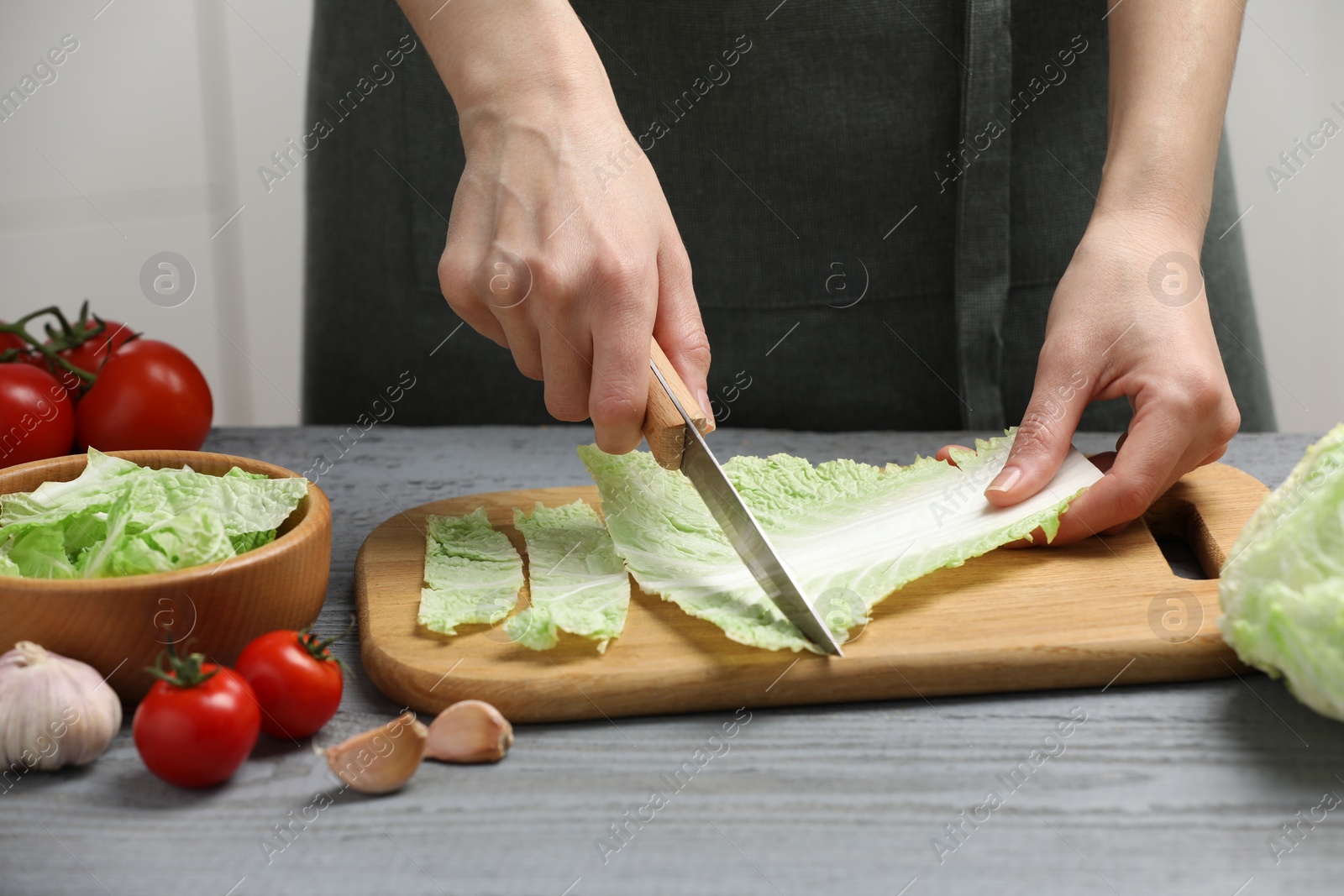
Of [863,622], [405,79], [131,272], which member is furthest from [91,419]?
[131,272]

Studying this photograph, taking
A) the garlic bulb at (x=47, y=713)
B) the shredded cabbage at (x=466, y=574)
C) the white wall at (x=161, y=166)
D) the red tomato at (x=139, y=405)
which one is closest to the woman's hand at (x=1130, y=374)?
the shredded cabbage at (x=466, y=574)

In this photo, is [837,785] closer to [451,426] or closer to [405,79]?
[451,426]

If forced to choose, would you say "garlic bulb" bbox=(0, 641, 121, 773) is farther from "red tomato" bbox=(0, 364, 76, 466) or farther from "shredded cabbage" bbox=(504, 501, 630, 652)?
"red tomato" bbox=(0, 364, 76, 466)

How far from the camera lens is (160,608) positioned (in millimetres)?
1059

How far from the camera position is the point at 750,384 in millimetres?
2197

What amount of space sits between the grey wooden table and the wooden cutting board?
2cm

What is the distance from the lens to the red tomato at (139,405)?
1.90m

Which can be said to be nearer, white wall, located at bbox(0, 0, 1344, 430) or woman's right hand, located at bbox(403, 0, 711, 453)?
woman's right hand, located at bbox(403, 0, 711, 453)

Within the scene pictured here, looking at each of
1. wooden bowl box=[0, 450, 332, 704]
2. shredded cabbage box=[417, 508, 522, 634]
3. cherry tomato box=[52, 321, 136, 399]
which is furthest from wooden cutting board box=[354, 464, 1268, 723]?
cherry tomato box=[52, 321, 136, 399]

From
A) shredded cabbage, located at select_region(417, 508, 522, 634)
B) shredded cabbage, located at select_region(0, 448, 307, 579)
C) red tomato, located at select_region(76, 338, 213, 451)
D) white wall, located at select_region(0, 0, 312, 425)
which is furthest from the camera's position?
white wall, located at select_region(0, 0, 312, 425)

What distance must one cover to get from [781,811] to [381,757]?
0.38 metres

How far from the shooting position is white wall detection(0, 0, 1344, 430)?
11.0 feet

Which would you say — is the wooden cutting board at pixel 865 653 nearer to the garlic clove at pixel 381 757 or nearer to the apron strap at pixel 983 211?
the garlic clove at pixel 381 757

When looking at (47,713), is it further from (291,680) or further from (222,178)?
(222,178)
